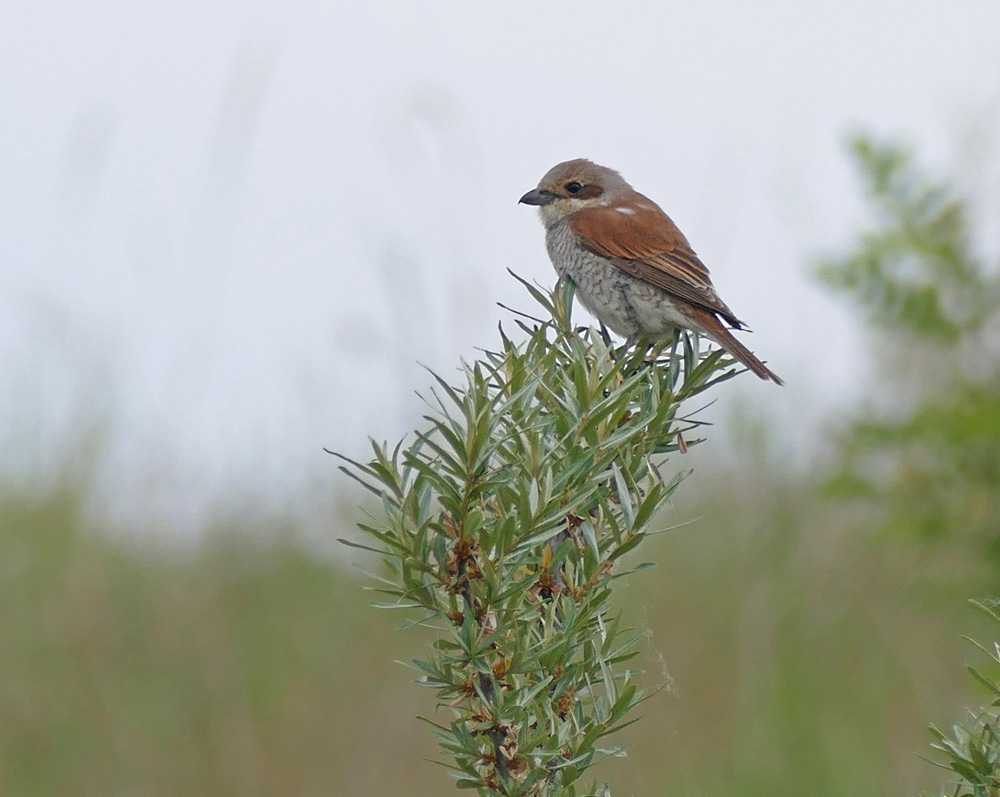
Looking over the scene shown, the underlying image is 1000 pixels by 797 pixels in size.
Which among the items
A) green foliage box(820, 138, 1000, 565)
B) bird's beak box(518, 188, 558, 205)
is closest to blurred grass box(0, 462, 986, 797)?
green foliage box(820, 138, 1000, 565)

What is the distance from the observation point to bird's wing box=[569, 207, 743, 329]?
3951 mm

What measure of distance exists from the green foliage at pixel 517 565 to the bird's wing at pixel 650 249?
9.32 ft

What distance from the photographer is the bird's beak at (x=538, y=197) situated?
4.76 m

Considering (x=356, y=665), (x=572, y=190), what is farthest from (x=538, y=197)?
(x=356, y=665)

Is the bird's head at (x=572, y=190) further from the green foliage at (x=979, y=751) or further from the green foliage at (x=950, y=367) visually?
the green foliage at (x=979, y=751)

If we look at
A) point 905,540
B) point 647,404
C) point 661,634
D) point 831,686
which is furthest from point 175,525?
point 647,404

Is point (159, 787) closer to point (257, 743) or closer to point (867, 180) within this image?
point (257, 743)

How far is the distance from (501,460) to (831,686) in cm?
430

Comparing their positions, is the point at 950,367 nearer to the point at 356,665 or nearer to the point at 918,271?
the point at 918,271

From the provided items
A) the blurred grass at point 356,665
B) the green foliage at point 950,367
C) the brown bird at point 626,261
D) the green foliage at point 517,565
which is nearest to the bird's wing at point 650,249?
the brown bird at point 626,261

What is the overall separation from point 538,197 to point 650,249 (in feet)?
2.39

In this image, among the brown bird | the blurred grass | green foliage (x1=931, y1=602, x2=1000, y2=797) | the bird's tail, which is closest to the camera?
green foliage (x1=931, y1=602, x2=1000, y2=797)

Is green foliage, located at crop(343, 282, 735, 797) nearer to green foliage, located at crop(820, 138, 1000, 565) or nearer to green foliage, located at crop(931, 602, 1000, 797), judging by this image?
green foliage, located at crop(931, 602, 1000, 797)

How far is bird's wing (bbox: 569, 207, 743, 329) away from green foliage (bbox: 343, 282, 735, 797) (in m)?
2.84
